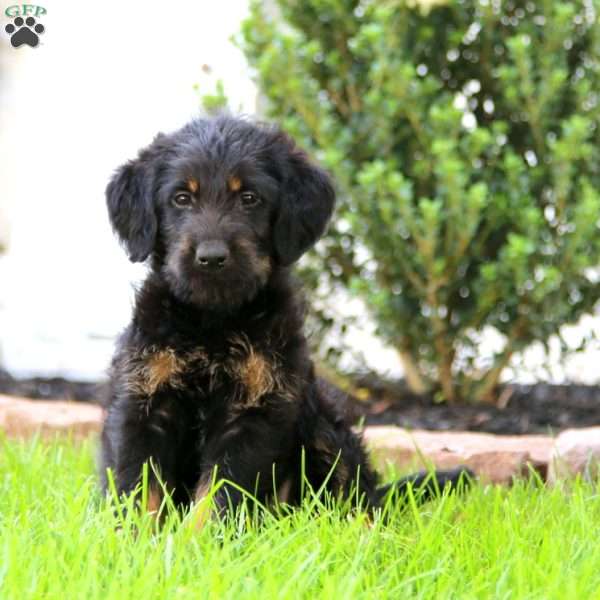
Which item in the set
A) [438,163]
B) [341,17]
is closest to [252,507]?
[438,163]

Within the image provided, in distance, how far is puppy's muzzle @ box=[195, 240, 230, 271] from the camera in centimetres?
334

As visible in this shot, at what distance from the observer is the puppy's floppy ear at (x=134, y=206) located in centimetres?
364

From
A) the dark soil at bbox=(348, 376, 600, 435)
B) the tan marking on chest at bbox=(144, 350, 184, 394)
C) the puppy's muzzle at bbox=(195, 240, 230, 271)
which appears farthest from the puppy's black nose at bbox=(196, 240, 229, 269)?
the dark soil at bbox=(348, 376, 600, 435)

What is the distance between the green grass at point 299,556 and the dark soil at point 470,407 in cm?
209

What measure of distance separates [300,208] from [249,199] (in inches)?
7.7

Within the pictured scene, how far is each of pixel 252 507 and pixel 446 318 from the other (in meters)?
2.93

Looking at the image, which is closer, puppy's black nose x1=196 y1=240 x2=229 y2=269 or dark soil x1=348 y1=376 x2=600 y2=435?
puppy's black nose x1=196 y1=240 x2=229 y2=269

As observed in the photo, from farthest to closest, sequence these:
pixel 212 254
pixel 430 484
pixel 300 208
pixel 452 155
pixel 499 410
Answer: pixel 499 410 < pixel 452 155 < pixel 430 484 < pixel 300 208 < pixel 212 254

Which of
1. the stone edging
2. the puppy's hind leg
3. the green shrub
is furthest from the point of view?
the green shrub

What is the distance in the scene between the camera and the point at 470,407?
6.12 meters

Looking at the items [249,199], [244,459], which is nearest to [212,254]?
[249,199]

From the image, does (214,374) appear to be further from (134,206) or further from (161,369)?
(134,206)
